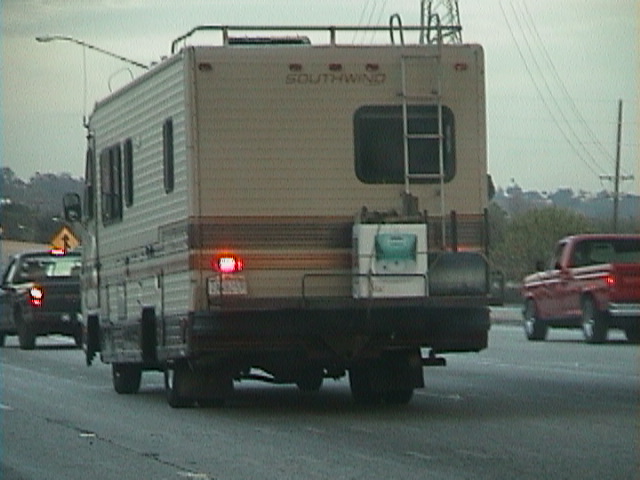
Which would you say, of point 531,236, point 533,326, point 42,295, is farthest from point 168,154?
point 531,236

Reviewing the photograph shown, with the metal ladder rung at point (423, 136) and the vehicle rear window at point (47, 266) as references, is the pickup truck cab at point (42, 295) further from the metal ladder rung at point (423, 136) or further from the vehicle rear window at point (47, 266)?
the metal ladder rung at point (423, 136)

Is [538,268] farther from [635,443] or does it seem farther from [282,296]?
[635,443]

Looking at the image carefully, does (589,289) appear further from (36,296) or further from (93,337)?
(93,337)

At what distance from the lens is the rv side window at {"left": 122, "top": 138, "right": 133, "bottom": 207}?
20.3 metres

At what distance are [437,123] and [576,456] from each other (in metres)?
5.03

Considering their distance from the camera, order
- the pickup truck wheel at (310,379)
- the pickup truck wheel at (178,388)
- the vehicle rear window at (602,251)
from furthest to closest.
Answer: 1. the vehicle rear window at (602,251)
2. the pickup truck wheel at (310,379)
3. the pickup truck wheel at (178,388)

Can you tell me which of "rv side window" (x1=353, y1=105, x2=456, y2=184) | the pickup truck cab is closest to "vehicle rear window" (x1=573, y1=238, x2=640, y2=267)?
the pickup truck cab

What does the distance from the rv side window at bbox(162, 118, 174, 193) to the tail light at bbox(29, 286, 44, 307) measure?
16151 mm

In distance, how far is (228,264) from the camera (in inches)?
687

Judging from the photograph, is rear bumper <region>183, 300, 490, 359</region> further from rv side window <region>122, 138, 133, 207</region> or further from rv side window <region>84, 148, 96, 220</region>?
rv side window <region>84, 148, 96, 220</region>

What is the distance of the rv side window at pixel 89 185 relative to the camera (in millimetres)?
22484

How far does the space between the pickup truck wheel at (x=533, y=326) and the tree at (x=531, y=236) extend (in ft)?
101

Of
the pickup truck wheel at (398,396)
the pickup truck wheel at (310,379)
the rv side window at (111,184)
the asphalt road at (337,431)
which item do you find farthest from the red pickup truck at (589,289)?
the pickup truck wheel at (398,396)

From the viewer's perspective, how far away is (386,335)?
58.2 feet
